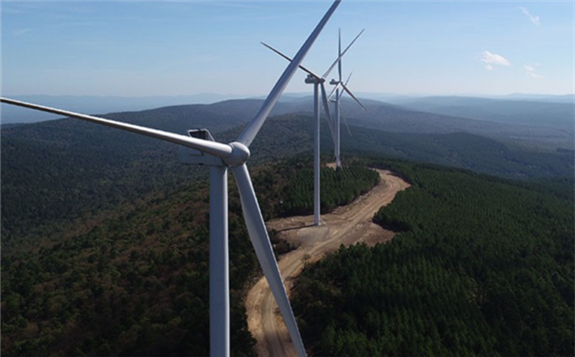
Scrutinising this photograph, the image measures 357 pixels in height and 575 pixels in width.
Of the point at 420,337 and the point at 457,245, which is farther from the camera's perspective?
the point at 457,245

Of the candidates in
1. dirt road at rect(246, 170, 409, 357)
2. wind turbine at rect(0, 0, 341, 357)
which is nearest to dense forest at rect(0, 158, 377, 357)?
dirt road at rect(246, 170, 409, 357)

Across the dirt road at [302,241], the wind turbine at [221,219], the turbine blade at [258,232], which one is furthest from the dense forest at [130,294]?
the wind turbine at [221,219]

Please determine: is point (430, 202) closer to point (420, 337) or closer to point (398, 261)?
point (398, 261)

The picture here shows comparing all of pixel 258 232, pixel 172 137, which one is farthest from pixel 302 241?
pixel 172 137

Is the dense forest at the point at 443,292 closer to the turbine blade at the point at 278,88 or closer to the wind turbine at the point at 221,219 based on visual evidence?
the wind turbine at the point at 221,219

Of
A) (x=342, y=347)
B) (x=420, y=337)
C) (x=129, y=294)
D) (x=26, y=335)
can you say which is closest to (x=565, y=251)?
(x=420, y=337)

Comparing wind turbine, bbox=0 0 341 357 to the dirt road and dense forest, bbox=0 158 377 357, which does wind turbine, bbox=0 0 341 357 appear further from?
the dirt road
